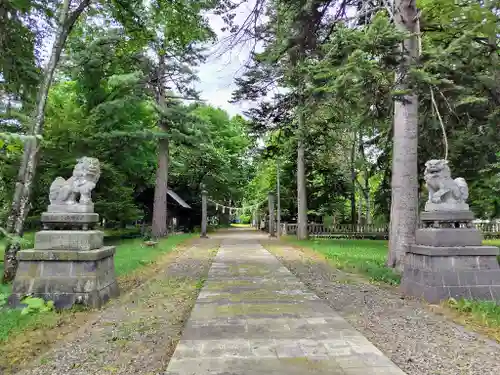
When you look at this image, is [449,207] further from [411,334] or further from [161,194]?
[161,194]

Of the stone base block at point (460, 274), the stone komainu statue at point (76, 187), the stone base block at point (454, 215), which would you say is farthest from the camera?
the stone base block at point (454, 215)

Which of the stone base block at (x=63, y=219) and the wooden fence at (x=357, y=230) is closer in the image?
the stone base block at (x=63, y=219)

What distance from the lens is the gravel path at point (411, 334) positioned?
11.2 feet

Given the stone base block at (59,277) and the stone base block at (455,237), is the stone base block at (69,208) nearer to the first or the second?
the stone base block at (59,277)

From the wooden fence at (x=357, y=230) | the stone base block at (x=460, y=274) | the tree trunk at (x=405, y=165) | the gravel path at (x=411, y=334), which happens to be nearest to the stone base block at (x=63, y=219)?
the gravel path at (x=411, y=334)

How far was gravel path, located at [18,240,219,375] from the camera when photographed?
3.40 metres

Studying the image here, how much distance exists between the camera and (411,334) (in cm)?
427

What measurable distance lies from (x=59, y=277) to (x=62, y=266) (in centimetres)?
15

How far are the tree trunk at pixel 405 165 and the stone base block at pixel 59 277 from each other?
6.01 m

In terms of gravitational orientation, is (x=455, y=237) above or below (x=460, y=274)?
above

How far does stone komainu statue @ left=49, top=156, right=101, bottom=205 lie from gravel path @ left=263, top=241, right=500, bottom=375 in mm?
4021

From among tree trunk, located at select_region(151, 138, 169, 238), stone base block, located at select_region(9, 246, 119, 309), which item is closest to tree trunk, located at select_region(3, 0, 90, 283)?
stone base block, located at select_region(9, 246, 119, 309)

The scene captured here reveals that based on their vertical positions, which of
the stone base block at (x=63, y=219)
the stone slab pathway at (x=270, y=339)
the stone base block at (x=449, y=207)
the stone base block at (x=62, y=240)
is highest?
the stone base block at (x=449, y=207)

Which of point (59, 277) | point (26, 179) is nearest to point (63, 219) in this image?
point (59, 277)
